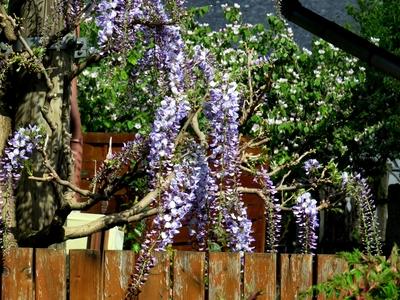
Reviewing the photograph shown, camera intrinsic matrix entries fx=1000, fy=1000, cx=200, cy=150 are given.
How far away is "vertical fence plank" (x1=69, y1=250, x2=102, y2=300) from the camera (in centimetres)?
435

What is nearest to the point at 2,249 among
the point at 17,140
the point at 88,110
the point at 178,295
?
the point at 17,140

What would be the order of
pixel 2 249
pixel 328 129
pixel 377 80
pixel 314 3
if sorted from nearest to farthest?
1. pixel 2 249
2. pixel 328 129
3. pixel 377 80
4. pixel 314 3

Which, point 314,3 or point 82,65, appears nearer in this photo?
point 82,65

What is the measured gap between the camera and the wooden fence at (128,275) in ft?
14.3

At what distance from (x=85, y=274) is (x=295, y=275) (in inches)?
37.4

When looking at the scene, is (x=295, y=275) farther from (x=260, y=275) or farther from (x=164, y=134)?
(x=164, y=134)

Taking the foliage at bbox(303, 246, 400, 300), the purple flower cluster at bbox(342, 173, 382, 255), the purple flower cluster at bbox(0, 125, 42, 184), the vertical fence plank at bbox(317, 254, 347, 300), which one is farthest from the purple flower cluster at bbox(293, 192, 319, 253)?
the foliage at bbox(303, 246, 400, 300)

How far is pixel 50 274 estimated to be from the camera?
14.3ft

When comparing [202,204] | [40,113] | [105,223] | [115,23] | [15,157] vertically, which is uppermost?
[115,23]

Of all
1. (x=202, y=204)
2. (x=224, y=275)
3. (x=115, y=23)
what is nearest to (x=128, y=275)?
(x=224, y=275)

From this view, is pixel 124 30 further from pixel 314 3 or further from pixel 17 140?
pixel 314 3

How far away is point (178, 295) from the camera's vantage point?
4.44 meters

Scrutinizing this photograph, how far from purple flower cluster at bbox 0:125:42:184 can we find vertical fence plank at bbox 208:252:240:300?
922 mm

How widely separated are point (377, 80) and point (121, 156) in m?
7.69
